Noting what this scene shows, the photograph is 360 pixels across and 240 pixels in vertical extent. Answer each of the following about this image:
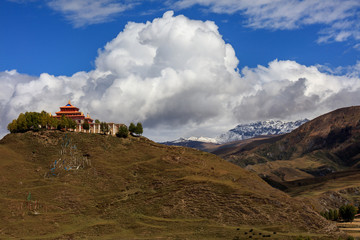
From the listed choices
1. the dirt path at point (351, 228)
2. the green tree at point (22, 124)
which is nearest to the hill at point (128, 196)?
the green tree at point (22, 124)

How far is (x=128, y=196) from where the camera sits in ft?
533

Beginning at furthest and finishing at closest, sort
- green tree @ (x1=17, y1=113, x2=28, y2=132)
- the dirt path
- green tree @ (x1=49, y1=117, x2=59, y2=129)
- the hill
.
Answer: green tree @ (x1=49, y1=117, x2=59, y2=129) < green tree @ (x1=17, y1=113, x2=28, y2=132) < the dirt path < the hill

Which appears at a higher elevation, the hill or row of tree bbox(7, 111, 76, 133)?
row of tree bbox(7, 111, 76, 133)

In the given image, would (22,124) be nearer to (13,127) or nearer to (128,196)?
(13,127)

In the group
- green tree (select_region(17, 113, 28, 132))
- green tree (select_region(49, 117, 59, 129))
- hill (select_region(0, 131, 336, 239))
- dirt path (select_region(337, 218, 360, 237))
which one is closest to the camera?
hill (select_region(0, 131, 336, 239))

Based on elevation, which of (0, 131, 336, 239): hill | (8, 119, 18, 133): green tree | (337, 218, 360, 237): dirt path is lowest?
Answer: (337, 218, 360, 237): dirt path

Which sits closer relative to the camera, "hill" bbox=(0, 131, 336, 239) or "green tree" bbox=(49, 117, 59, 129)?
"hill" bbox=(0, 131, 336, 239)

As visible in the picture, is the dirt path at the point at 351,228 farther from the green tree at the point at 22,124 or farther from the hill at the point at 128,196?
the green tree at the point at 22,124

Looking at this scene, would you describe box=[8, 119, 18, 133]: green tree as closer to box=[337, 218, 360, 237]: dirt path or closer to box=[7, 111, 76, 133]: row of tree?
box=[7, 111, 76, 133]: row of tree

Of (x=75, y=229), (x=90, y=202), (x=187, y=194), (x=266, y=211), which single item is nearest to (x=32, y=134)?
(x=90, y=202)

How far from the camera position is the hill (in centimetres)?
13975

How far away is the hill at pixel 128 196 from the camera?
140m

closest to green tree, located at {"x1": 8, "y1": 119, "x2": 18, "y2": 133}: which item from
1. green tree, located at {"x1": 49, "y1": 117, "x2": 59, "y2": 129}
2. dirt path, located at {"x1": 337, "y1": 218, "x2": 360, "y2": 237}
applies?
green tree, located at {"x1": 49, "y1": 117, "x2": 59, "y2": 129}

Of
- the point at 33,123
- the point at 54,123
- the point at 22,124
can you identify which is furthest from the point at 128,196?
the point at 22,124
